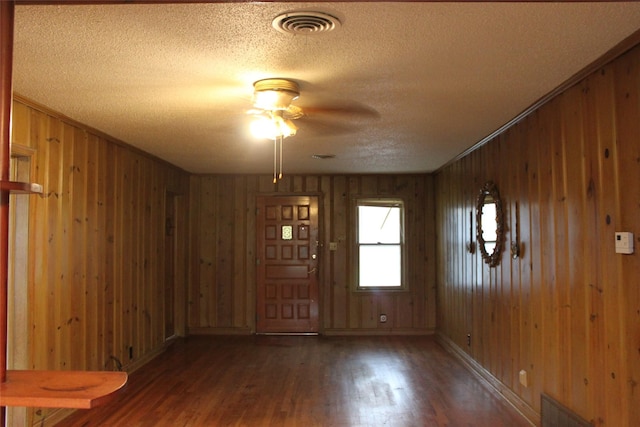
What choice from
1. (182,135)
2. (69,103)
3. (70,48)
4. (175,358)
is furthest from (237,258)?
(70,48)

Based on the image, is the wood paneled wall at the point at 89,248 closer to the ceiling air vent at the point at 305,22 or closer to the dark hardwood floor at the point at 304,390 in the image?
the dark hardwood floor at the point at 304,390

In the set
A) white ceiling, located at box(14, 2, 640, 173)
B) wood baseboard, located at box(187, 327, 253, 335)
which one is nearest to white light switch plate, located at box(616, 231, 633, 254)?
white ceiling, located at box(14, 2, 640, 173)

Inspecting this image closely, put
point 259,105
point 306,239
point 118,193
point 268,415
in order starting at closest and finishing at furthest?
point 259,105 → point 268,415 → point 118,193 → point 306,239

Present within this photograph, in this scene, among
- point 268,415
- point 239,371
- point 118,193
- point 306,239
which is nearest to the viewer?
point 268,415

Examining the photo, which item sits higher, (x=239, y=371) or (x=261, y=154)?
(x=261, y=154)

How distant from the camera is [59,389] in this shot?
1.40 m

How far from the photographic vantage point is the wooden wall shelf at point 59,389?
52.5 inches

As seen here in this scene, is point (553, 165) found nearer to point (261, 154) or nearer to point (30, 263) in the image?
point (261, 154)

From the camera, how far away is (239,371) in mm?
5141

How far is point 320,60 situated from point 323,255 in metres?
4.86

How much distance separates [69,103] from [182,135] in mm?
1211

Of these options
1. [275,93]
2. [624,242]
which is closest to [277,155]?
[275,93]

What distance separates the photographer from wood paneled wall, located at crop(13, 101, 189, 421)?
3.46 m

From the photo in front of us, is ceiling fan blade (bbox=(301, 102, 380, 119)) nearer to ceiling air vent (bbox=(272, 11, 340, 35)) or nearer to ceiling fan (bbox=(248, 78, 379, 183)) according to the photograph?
ceiling fan (bbox=(248, 78, 379, 183))
